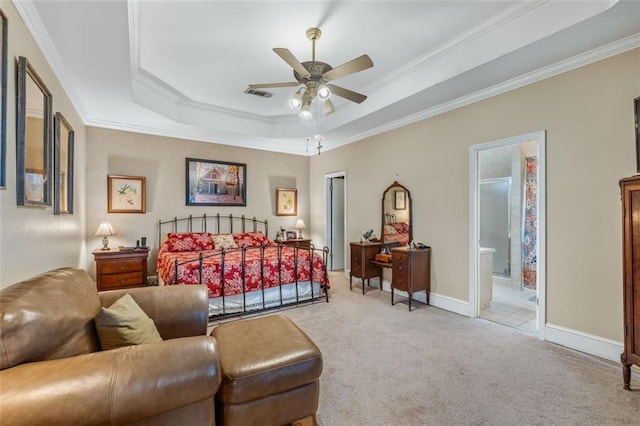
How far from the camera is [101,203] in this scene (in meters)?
4.91

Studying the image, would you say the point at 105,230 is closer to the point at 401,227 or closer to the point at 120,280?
the point at 120,280

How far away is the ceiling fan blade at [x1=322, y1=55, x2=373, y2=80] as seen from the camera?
2614 millimetres

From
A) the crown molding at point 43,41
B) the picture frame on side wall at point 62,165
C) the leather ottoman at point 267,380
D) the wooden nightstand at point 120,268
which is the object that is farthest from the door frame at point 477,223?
the wooden nightstand at point 120,268

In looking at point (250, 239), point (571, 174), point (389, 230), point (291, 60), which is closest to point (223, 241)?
point (250, 239)

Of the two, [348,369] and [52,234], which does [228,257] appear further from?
[348,369]

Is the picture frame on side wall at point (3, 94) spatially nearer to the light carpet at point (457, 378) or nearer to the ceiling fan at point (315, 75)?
the ceiling fan at point (315, 75)

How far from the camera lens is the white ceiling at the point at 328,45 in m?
2.47

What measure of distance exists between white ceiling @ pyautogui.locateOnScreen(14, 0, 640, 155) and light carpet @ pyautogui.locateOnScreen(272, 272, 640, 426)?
9.35ft

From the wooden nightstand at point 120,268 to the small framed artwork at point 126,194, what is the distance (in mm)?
791

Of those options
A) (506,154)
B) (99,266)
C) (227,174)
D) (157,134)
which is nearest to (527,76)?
(506,154)

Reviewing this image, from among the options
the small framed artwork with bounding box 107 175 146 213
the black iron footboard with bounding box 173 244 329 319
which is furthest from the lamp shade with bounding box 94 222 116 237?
the black iron footboard with bounding box 173 244 329 319

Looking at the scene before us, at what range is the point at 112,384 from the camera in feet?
3.84

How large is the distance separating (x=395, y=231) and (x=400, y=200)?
53 centimetres

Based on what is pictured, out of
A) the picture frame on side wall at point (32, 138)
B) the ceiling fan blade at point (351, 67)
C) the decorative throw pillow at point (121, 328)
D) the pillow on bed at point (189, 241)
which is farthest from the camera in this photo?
the pillow on bed at point (189, 241)
